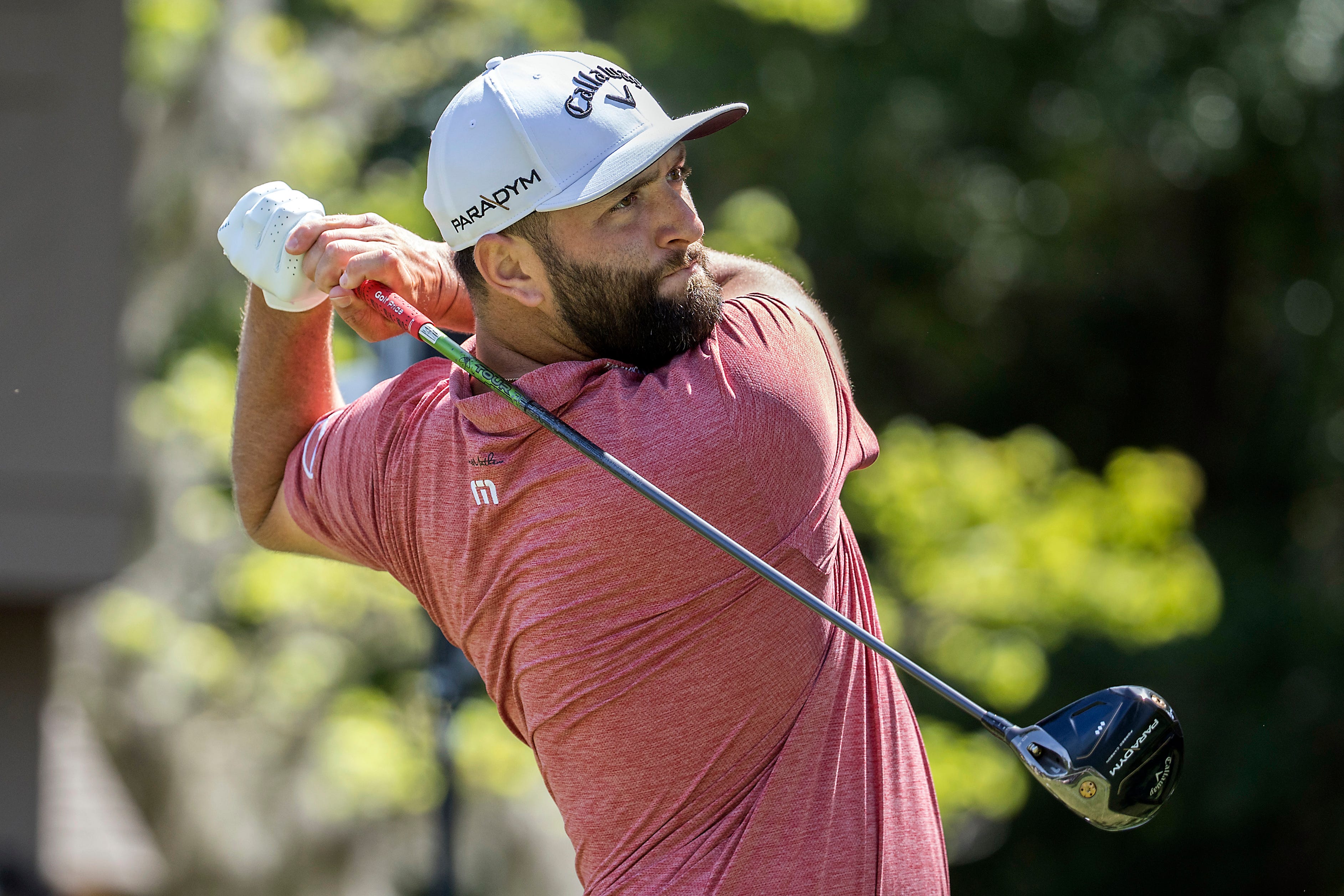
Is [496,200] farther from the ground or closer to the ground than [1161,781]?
farther from the ground

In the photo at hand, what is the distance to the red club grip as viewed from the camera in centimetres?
243

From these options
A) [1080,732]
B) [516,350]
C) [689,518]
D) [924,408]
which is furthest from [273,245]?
[924,408]

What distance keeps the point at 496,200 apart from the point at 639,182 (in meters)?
0.22

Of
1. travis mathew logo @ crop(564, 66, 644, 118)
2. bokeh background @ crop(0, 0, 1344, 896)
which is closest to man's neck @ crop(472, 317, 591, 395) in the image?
travis mathew logo @ crop(564, 66, 644, 118)

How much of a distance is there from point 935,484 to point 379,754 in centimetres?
261

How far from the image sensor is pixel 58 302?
Answer: 5.41m

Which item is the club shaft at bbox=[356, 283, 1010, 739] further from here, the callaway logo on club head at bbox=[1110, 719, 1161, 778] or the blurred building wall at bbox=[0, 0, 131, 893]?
the blurred building wall at bbox=[0, 0, 131, 893]

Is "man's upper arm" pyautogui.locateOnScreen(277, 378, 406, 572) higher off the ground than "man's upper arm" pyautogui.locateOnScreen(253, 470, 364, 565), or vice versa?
"man's upper arm" pyautogui.locateOnScreen(277, 378, 406, 572)

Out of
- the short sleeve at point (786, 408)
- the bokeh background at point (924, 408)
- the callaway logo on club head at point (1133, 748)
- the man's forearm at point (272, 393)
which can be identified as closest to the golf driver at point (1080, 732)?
the callaway logo on club head at point (1133, 748)

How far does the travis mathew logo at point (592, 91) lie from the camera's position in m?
2.38

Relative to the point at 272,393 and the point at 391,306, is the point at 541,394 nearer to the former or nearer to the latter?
the point at 391,306

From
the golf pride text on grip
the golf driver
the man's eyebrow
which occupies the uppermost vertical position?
the man's eyebrow

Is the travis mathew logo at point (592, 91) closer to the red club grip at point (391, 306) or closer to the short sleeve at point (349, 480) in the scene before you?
the red club grip at point (391, 306)

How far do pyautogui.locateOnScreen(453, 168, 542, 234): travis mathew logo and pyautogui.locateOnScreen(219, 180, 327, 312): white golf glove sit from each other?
0.25m
